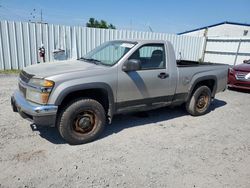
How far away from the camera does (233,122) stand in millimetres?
5340

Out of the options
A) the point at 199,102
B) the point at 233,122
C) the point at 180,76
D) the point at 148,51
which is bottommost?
the point at 233,122

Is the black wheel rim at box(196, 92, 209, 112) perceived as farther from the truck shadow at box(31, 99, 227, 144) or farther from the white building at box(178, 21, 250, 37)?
Result: the white building at box(178, 21, 250, 37)

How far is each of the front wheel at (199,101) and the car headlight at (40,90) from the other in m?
3.46

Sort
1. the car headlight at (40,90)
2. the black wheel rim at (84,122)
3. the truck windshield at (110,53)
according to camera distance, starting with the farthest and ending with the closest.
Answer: the truck windshield at (110,53)
the black wheel rim at (84,122)
the car headlight at (40,90)

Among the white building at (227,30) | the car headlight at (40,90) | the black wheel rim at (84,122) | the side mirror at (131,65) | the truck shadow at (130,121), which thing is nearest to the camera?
the car headlight at (40,90)

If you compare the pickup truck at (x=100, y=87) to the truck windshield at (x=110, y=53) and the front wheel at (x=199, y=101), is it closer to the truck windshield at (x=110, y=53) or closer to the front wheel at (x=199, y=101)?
the truck windshield at (x=110, y=53)

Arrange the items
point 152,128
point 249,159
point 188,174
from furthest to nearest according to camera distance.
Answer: point 152,128
point 249,159
point 188,174

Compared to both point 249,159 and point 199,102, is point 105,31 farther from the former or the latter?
point 249,159

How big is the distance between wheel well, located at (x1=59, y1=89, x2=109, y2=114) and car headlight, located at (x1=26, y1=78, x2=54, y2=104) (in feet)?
1.03

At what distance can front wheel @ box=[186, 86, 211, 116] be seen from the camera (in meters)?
5.45

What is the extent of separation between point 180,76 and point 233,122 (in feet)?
5.99

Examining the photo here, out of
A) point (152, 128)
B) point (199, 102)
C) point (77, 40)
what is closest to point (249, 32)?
point (77, 40)

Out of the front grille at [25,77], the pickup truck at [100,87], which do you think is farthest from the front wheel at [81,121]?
the front grille at [25,77]

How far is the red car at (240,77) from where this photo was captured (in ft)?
27.7
